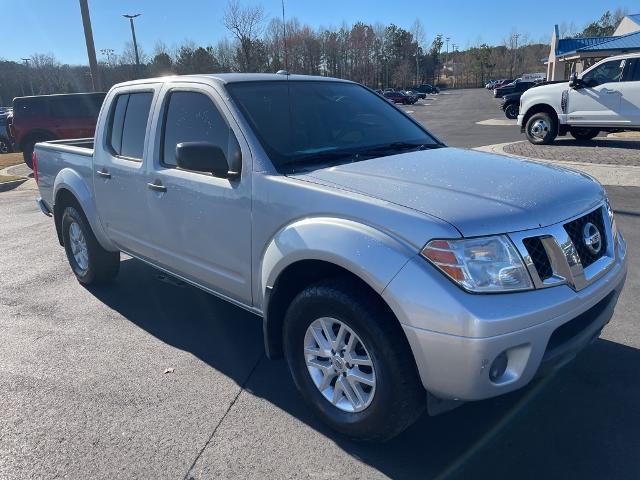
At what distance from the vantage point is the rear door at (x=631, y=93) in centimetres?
1245

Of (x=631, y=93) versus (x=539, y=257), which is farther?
(x=631, y=93)

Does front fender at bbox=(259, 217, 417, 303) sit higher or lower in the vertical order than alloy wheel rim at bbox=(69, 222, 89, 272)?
higher

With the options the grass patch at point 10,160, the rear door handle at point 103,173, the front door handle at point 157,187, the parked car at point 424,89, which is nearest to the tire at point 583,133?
the rear door handle at point 103,173

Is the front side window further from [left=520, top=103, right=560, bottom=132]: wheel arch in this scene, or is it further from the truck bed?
the truck bed

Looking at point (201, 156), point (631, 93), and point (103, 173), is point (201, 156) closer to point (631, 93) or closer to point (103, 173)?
point (103, 173)

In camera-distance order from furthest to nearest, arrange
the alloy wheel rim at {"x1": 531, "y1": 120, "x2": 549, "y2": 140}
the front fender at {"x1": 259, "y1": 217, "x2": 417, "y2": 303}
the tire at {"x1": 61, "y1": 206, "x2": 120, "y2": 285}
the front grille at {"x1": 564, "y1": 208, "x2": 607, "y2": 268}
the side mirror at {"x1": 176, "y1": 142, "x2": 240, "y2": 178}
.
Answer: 1. the alloy wheel rim at {"x1": 531, "y1": 120, "x2": 549, "y2": 140}
2. the tire at {"x1": 61, "y1": 206, "x2": 120, "y2": 285}
3. the side mirror at {"x1": 176, "y1": 142, "x2": 240, "y2": 178}
4. the front grille at {"x1": 564, "y1": 208, "x2": 607, "y2": 268}
5. the front fender at {"x1": 259, "y1": 217, "x2": 417, "y2": 303}

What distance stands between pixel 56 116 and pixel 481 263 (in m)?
16.2

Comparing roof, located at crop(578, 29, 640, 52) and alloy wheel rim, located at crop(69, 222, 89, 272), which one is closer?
alloy wheel rim, located at crop(69, 222, 89, 272)

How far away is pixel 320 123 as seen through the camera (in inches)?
146

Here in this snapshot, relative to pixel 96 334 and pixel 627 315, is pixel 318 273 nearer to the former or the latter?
pixel 96 334

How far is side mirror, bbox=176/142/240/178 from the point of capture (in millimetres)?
3125

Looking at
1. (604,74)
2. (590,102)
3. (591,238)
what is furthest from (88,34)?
(591,238)

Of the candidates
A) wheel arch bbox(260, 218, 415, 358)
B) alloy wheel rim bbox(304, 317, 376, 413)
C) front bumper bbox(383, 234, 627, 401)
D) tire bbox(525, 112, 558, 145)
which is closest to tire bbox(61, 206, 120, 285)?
wheel arch bbox(260, 218, 415, 358)

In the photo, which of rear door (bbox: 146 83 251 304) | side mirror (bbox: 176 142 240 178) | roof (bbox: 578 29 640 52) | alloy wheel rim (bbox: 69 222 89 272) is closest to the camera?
side mirror (bbox: 176 142 240 178)
